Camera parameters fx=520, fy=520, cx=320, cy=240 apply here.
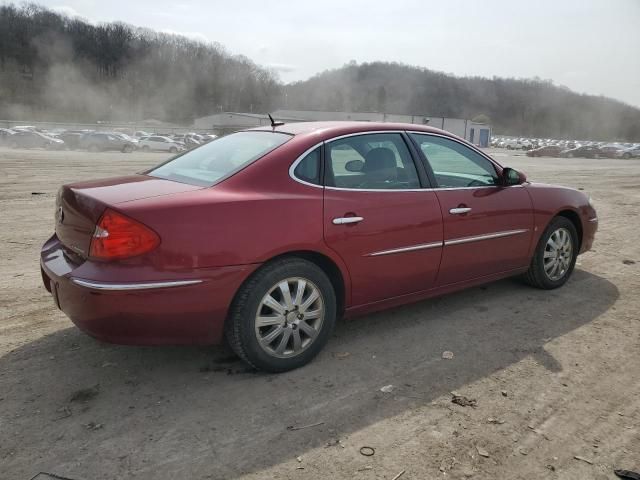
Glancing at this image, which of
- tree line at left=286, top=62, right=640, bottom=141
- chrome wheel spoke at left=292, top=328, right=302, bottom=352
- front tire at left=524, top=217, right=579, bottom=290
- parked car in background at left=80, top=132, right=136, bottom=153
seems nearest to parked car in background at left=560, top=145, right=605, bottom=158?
parked car in background at left=80, top=132, right=136, bottom=153

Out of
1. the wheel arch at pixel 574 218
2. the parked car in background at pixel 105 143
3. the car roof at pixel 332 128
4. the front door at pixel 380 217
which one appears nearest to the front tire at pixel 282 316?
the front door at pixel 380 217

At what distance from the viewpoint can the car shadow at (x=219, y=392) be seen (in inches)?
95.3

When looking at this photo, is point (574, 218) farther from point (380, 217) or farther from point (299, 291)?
point (299, 291)

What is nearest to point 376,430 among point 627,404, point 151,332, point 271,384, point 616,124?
point 271,384

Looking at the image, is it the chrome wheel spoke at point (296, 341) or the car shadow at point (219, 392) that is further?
the chrome wheel spoke at point (296, 341)

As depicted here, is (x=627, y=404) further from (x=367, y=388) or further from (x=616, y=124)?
(x=616, y=124)

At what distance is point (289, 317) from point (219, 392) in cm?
59

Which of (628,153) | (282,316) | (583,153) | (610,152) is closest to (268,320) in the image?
(282,316)

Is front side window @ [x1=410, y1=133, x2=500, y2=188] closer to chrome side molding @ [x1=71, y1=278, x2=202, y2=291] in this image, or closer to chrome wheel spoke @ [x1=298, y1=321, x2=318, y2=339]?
chrome wheel spoke @ [x1=298, y1=321, x2=318, y2=339]

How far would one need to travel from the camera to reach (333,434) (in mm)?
2607

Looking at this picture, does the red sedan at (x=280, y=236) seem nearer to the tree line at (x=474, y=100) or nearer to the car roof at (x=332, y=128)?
the car roof at (x=332, y=128)

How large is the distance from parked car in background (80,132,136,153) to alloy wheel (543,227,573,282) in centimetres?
3527

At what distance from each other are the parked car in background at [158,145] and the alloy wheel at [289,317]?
128ft

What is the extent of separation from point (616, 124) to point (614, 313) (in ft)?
461
